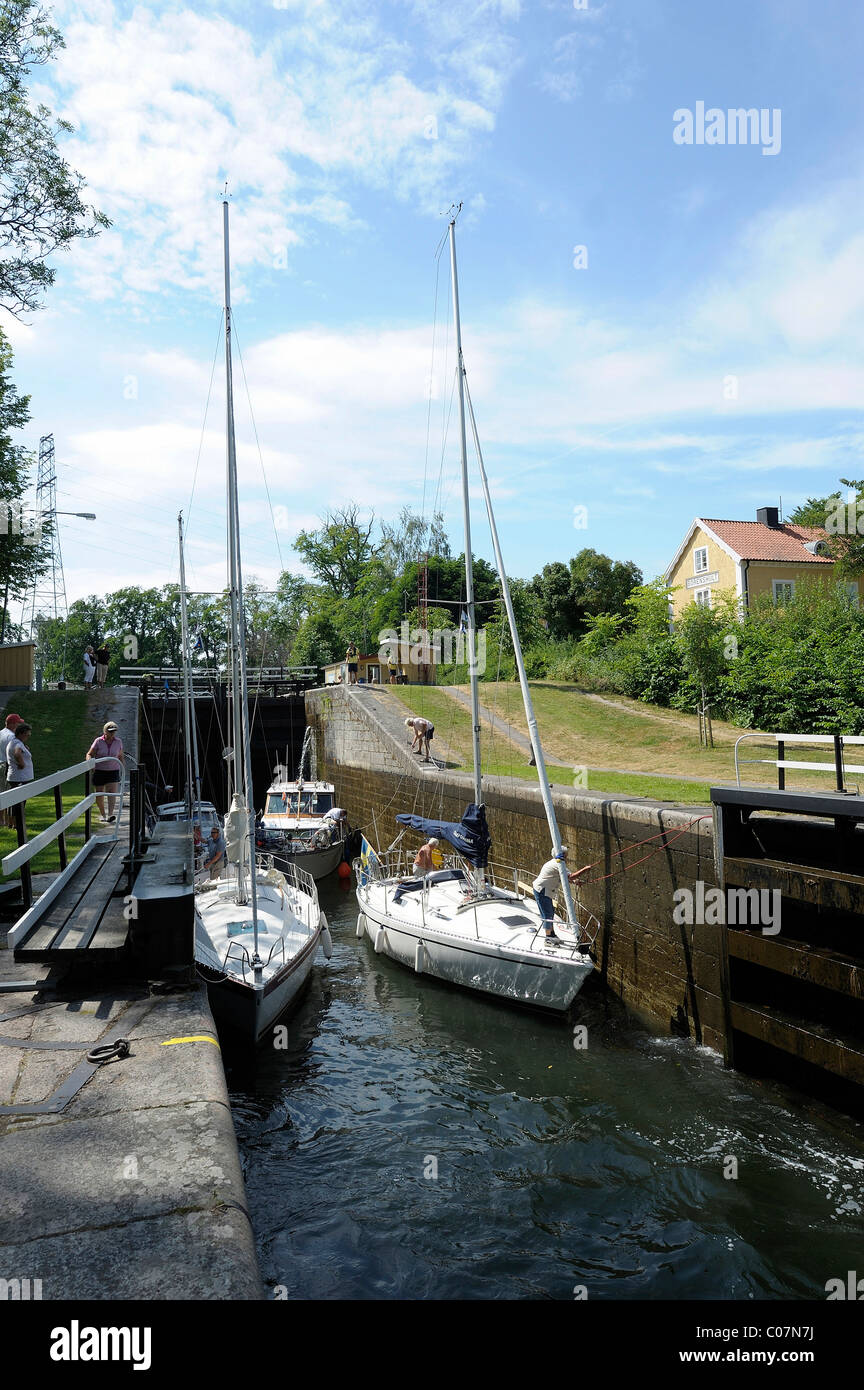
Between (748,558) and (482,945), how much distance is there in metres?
25.0

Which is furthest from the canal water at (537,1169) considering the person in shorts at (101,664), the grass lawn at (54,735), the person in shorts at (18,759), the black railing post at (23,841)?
the person in shorts at (101,664)

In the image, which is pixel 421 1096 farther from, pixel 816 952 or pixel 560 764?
pixel 560 764

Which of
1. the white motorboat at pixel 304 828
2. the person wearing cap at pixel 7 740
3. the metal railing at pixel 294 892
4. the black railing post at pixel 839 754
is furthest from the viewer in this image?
the white motorboat at pixel 304 828

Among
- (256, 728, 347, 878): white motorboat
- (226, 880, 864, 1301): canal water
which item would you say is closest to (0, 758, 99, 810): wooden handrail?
(226, 880, 864, 1301): canal water

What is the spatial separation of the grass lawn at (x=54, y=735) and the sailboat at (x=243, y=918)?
327 cm

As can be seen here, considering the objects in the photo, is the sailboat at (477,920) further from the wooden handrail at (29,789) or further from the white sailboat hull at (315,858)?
the wooden handrail at (29,789)

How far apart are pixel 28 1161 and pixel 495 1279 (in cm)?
345

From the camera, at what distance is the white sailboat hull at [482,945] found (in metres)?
9.74

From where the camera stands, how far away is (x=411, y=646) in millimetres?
33250

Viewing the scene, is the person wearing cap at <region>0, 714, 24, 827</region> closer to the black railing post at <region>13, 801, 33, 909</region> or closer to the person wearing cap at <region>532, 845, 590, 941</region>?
the black railing post at <region>13, 801, 33, 909</region>

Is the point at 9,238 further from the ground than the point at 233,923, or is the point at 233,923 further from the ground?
the point at 9,238

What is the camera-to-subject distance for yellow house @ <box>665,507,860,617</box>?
31.4 metres

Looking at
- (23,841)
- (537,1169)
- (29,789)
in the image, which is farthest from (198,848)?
(29,789)
